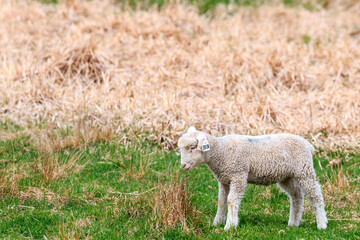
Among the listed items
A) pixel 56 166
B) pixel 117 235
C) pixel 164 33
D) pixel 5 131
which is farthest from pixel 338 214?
pixel 164 33

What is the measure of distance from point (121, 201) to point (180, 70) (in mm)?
6804

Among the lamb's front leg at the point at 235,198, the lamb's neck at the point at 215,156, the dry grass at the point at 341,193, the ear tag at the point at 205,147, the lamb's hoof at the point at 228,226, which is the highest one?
the ear tag at the point at 205,147

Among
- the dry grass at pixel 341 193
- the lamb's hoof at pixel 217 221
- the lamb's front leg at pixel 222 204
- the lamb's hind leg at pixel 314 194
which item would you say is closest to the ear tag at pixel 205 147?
the lamb's front leg at pixel 222 204

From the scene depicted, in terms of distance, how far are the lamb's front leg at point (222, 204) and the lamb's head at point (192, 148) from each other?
2.17 ft

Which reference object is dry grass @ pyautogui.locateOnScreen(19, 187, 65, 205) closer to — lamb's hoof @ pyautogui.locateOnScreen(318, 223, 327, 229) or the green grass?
the green grass

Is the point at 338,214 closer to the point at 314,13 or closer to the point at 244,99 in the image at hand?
the point at 244,99

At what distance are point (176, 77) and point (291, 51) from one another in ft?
11.8

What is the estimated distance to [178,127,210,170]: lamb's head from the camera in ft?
18.8

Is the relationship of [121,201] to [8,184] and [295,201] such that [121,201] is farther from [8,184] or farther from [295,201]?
[295,201]

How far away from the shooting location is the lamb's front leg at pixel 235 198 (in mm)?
5875

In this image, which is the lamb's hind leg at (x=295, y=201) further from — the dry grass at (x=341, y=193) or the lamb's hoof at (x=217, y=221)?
the dry grass at (x=341, y=193)

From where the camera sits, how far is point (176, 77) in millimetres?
12367

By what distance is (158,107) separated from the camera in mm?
10320

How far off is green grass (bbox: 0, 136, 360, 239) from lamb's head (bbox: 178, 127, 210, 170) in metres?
0.39
